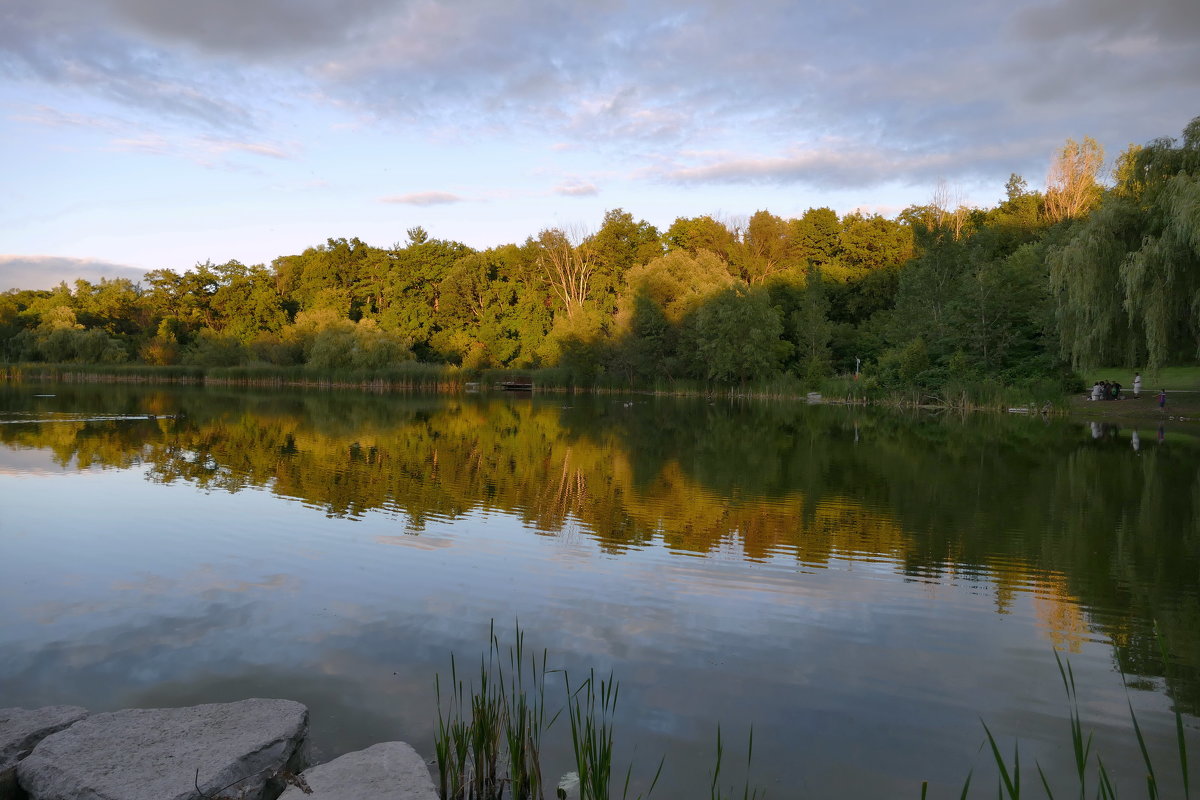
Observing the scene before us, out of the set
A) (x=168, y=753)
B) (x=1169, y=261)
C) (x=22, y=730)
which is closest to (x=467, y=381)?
(x=1169, y=261)

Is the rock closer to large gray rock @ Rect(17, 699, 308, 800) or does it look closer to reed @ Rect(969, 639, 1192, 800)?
large gray rock @ Rect(17, 699, 308, 800)

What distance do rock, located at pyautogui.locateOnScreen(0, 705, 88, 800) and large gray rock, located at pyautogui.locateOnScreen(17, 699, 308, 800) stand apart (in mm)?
60

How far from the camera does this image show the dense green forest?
26.5m

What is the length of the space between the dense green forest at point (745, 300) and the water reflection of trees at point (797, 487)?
21.8 ft

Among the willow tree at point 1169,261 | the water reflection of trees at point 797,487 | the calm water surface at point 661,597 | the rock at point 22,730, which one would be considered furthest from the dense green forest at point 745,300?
the rock at point 22,730

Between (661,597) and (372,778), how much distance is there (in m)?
3.77

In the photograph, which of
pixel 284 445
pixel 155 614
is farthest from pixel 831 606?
pixel 284 445

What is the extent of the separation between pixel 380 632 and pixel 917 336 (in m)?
40.6

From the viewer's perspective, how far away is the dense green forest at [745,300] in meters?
26.5

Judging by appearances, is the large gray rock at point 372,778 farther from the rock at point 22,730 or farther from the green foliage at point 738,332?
the green foliage at point 738,332

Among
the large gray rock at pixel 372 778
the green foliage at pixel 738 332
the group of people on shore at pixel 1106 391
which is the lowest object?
the large gray rock at pixel 372 778

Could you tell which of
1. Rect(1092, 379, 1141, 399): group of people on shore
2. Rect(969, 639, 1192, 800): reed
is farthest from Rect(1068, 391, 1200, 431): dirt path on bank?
Rect(969, 639, 1192, 800): reed

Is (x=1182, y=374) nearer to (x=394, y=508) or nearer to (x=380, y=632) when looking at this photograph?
(x=394, y=508)

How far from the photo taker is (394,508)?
425 inches
